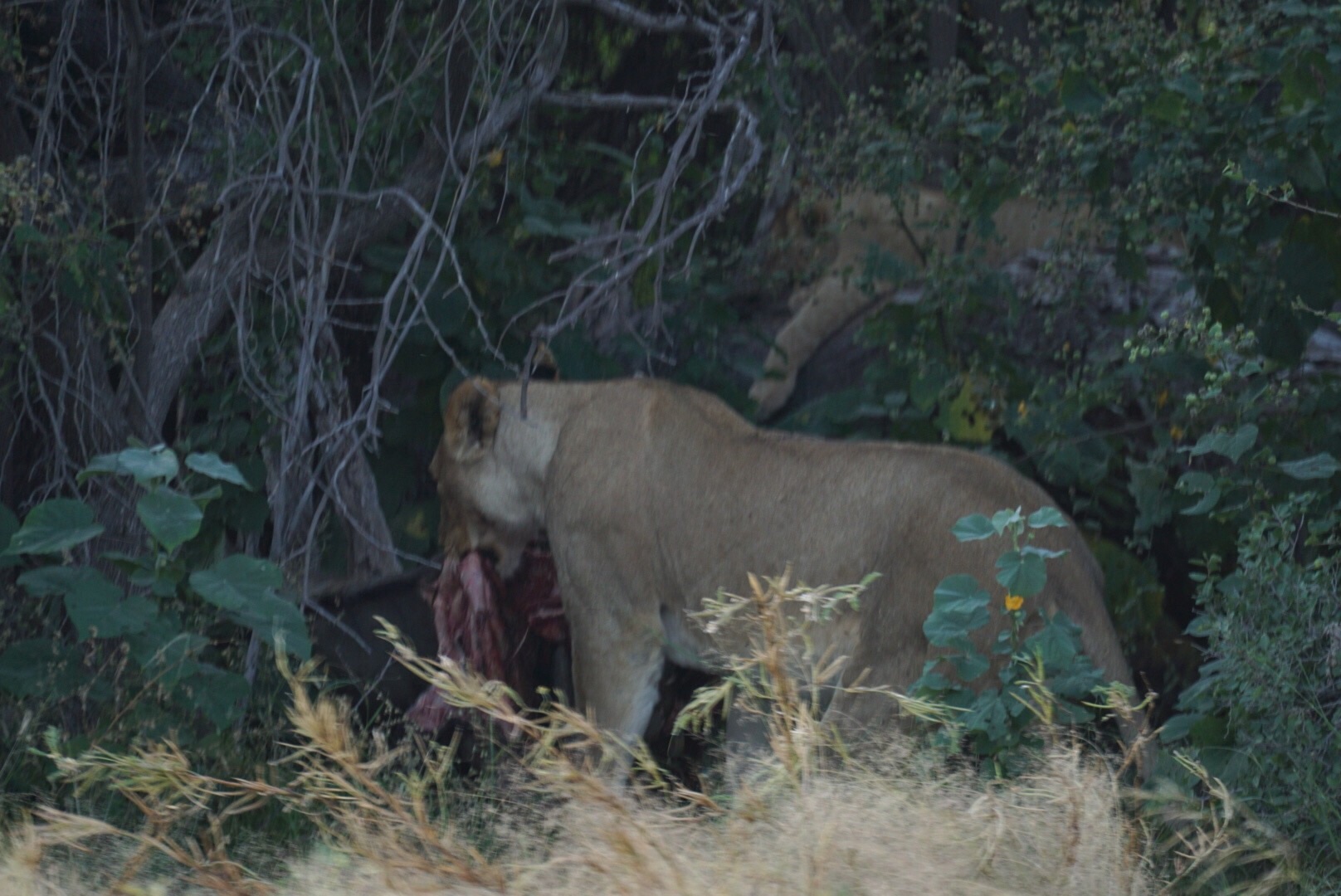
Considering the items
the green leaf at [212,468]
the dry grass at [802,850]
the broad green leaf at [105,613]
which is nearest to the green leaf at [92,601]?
the broad green leaf at [105,613]

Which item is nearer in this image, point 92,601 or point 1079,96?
point 92,601

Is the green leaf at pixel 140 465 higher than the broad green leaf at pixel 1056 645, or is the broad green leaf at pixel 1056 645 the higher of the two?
the green leaf at pixel 140 465

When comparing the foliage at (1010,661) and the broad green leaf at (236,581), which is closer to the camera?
the foliage at (1010,661)

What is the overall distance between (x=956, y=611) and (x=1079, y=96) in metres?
1.85

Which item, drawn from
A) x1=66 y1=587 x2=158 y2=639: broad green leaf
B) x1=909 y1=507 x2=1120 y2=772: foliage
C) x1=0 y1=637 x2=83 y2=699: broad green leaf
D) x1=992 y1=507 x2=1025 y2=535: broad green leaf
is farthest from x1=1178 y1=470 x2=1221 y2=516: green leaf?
x1=0 y1=637 x2=83 y2=699: broad green leaf

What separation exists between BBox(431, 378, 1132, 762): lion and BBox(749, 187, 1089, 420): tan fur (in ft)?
5.20

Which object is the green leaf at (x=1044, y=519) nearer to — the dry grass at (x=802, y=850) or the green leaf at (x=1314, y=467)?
the dry grass at (x=802, y=850)

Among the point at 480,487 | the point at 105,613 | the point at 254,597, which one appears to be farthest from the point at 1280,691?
the point at 105,613

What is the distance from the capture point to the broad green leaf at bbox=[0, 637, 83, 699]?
166 inches

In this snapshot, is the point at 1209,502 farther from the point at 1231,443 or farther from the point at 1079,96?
the point at 1079,96

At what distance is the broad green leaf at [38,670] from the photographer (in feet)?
13.8

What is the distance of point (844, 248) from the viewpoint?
22.0 feet

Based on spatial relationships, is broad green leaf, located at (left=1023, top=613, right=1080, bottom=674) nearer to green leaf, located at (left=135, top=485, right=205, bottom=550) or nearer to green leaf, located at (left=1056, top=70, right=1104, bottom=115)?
green leaf, located at (left=1056, top=70, right=1104, bottom=115)

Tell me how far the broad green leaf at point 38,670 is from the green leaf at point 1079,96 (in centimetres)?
340
